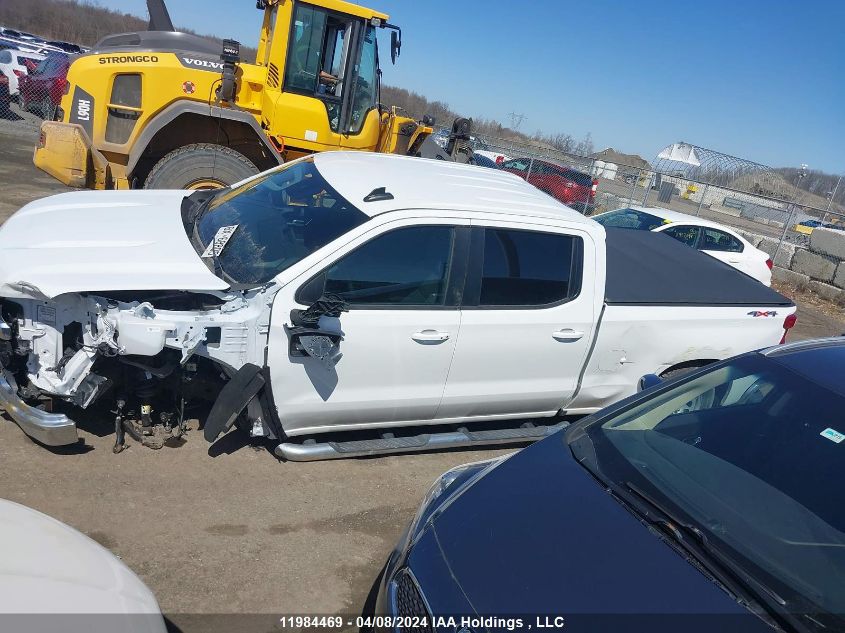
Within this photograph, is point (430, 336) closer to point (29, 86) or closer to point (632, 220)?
point (632, 220)

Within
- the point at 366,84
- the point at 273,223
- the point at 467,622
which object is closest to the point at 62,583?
the point at 467,622

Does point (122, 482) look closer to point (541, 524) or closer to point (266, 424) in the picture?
point (266, 424)

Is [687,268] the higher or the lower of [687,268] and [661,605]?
the higher

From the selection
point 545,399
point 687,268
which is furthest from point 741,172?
point 545,399

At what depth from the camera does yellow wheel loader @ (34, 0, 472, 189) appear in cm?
718

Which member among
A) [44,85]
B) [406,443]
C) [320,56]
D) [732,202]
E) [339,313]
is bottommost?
[406,443]

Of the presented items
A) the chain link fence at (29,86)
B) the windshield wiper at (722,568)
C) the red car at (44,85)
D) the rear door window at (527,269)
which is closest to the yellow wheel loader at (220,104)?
the rear door window at (527,269)

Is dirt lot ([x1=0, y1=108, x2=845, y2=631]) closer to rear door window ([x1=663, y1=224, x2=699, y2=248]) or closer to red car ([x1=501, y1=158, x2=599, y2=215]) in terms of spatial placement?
rear door window ([x1=663, y1=224, x2=699, y2=248])

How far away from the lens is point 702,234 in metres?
10.2

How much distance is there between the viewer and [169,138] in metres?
7.80

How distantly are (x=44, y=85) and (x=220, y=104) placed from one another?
1290 cm

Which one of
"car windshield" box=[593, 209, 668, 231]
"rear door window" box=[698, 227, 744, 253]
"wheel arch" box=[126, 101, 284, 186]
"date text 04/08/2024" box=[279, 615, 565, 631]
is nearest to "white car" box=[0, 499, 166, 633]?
"date text 04/08/2024" box=[279, 615, 565, 631]

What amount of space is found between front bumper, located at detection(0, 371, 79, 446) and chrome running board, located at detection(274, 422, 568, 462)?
114 cm

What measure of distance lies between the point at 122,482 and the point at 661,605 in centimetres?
287
